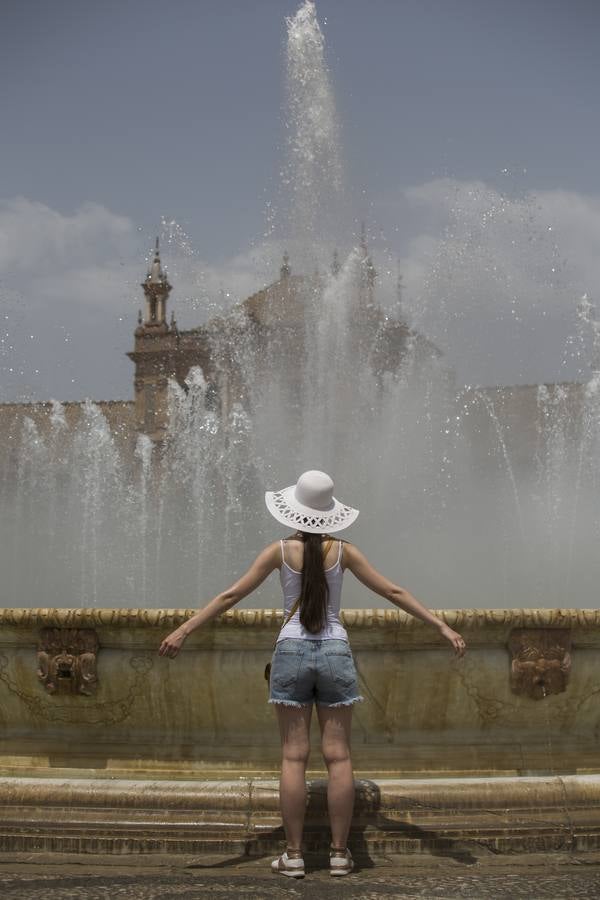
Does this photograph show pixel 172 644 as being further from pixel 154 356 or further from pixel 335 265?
pixel 154 356

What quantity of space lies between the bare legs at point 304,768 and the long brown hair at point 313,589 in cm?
27

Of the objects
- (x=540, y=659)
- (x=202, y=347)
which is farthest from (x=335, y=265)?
(x=202, y=347)

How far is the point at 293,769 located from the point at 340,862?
309mm

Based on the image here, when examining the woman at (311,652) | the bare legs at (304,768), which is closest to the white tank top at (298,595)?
the woman at (311,652)

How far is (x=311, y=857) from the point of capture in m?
3.22

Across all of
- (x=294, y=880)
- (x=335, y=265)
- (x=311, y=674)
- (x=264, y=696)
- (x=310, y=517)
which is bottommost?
(x=294, y=880)

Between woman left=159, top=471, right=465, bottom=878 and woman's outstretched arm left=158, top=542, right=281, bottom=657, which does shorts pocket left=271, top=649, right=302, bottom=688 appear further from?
woman's outstretched arm left=158, top=542, right=281, bottom=657

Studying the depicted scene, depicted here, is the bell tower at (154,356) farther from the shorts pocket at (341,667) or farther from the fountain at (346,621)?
the shorts pocket at (341,667)

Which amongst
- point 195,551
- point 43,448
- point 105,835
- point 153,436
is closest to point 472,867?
point 105,835

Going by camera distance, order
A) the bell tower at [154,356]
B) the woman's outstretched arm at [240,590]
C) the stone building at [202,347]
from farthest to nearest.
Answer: the bell tower at [154,356]
the stone building at [202,347]
the woman's outstretched arm at [240,590]

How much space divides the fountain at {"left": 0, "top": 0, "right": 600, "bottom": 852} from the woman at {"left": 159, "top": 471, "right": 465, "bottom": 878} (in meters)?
0.27

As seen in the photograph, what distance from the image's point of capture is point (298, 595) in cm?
314

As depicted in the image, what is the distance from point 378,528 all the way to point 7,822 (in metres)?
7.05

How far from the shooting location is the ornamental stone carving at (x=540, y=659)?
3592mm
